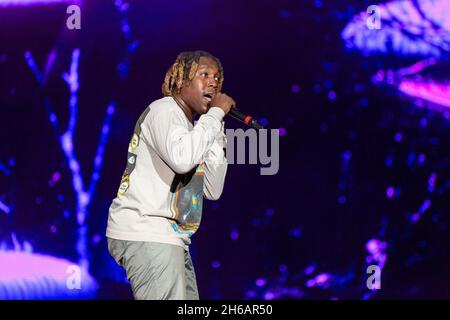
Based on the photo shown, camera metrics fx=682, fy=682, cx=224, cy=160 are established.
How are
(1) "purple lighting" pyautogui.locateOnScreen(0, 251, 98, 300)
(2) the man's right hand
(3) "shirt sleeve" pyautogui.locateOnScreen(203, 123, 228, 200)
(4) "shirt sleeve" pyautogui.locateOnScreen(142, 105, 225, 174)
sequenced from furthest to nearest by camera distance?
(1) "purple lighting" pyautogui.locateOnScreen(0, 251, 98, 300)
(3) "shirt sleeve" pyautogui.locateOnScreen(203, 123, 228, 200)
(2) the man's right hand
(4) "shirt sleeve" pyautogui.locateOnScreen(142, 105, 225, 174)

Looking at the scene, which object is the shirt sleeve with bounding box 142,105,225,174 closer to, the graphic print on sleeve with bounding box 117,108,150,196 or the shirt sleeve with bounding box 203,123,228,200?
the graphic print on sleeve with bounding box 117,108,150,196

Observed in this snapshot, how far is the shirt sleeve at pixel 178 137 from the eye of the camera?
183 centimetres

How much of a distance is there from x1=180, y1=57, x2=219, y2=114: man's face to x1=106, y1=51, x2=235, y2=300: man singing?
0.19 ft

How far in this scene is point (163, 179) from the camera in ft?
6.18

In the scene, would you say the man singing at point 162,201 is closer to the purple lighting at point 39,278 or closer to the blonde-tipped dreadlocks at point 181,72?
the blonde-tipped dreadlocks at point 181,72

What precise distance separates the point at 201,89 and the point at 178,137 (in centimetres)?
26

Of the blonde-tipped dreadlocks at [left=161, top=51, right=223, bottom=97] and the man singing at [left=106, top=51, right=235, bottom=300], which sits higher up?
the blonde-tipped dreadlocks at [left=161, top=51, right=223, bottom=97]

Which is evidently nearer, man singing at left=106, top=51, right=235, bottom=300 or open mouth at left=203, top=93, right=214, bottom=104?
man singing at left=106, top=51, right=235, bottom=300

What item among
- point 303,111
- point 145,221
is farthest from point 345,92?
point 145,221

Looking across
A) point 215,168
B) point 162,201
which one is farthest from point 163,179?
point 215,168

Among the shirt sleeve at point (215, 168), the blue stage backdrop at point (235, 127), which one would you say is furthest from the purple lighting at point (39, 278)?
the shirt sleeve at point (215, 168)

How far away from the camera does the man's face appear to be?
205 cm

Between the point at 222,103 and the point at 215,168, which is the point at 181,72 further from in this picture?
the point at 215,168

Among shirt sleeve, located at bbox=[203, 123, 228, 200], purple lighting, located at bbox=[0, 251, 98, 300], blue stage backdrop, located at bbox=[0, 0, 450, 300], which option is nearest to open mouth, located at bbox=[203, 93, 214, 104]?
shirt sleeve, located at bbox=[203, 123, 228, 200]
